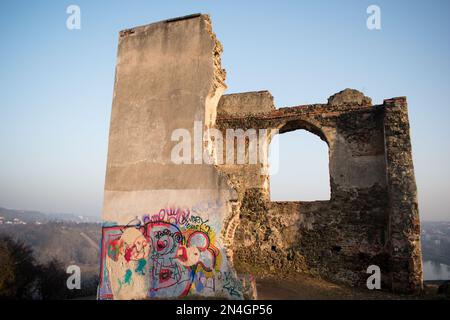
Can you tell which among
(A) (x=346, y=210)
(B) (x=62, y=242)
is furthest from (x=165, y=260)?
(B) (x=62, y=242)

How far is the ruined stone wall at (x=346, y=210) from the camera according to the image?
7466mm

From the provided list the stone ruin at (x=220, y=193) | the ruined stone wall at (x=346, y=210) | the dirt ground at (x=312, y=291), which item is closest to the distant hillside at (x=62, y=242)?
the ruined stone wall at (x=346, y=210)

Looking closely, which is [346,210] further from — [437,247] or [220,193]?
[437,247]

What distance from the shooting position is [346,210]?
8.31 m

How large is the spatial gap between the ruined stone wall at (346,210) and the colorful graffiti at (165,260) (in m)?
2.56

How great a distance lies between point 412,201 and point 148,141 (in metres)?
5.98

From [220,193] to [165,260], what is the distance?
1537 millimetres

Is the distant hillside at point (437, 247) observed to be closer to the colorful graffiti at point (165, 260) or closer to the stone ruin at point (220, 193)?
the stone ruin at point (220, 193)

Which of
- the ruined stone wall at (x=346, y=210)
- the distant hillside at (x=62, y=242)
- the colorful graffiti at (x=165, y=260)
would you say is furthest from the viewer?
the distant hillside at (x=62, y=242)

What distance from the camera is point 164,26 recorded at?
6918 millimetres

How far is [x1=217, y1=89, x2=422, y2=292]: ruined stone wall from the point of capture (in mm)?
7466

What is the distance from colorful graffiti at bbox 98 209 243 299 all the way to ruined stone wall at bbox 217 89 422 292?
256 centimetres

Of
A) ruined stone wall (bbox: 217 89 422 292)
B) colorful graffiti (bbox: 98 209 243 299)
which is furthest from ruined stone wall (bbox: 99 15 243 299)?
ruined stone wall (bbox: 217 89 422 292)
